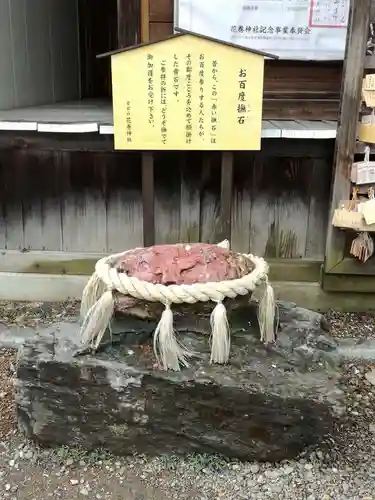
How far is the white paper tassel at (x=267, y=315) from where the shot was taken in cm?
255

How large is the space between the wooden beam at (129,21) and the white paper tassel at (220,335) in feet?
8.74

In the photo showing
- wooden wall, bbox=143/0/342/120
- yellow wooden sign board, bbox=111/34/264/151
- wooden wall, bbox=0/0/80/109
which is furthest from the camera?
wooden wall, bbox=0/0/80/109

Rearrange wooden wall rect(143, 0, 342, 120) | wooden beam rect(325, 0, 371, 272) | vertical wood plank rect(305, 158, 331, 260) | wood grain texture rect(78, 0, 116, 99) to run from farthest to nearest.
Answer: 1. wood grain texture rect(78, 0, 116, 99)
2. wooden wall rect(143, 0, 342, 120)
3. vertical wood plank rect(305, 158, 331, 260)
4. wooden beam rect(325, 0, 371, 272)

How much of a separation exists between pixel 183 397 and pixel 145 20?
2.99m

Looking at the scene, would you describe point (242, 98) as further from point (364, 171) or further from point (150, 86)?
point (364, 171)

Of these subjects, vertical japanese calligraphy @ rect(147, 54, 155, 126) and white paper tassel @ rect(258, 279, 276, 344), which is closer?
white paper tassel @ rect(258, 279, 276, 344)

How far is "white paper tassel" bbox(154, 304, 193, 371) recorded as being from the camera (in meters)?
2.39

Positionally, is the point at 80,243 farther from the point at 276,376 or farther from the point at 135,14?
the point at 276,376

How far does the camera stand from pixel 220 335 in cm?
240

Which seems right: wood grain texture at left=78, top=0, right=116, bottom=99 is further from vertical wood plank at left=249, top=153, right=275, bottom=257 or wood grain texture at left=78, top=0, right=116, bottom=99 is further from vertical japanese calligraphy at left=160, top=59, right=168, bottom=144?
vertical japanese calligraphy at left=160, top=59, right=168, bottom=144

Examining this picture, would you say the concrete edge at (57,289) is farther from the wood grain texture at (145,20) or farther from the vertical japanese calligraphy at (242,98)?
the wood grain texture at (145,20)

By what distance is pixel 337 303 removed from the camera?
415cm

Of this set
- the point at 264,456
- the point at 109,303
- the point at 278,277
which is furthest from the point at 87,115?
the point at 264,456

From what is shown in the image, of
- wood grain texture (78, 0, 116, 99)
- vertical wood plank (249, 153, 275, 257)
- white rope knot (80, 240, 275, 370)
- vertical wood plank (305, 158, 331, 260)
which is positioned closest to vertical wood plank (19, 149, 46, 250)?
vertical wood plank (249, 153, 275, 257)
